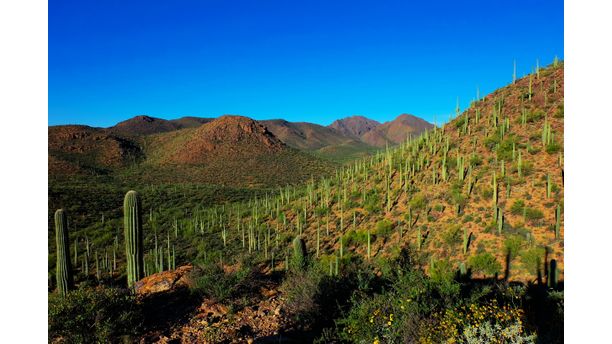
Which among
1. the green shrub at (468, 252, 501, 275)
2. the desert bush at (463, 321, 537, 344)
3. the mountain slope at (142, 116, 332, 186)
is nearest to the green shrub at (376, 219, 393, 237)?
the green shrub at (468, 252, 501, 275)

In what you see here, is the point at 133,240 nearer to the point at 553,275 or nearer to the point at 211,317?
the point at 211,317

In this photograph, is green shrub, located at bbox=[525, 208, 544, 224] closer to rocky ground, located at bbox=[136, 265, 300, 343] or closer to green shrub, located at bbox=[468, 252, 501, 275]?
green shrub, located at bbox=[468, 252, 501, 275]

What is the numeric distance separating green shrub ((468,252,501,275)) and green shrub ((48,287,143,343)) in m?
11.0

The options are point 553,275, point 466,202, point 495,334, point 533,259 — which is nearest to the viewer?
point 495,334

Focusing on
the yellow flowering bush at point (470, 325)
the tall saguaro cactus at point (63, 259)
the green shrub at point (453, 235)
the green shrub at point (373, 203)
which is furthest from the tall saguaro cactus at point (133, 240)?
the green shrub at point (453, 235)

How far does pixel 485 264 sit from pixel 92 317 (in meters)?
12.1

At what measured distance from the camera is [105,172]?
5822 centimetres

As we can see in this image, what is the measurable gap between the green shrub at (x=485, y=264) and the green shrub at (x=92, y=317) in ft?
36.2

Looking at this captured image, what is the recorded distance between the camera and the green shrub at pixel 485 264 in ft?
40.8

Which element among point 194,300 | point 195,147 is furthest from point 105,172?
point 194,300

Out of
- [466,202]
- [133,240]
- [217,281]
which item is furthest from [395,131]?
[217,281]

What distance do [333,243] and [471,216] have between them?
6.50m

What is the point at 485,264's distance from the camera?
12.7m

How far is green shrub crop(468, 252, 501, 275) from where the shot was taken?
12.4m
